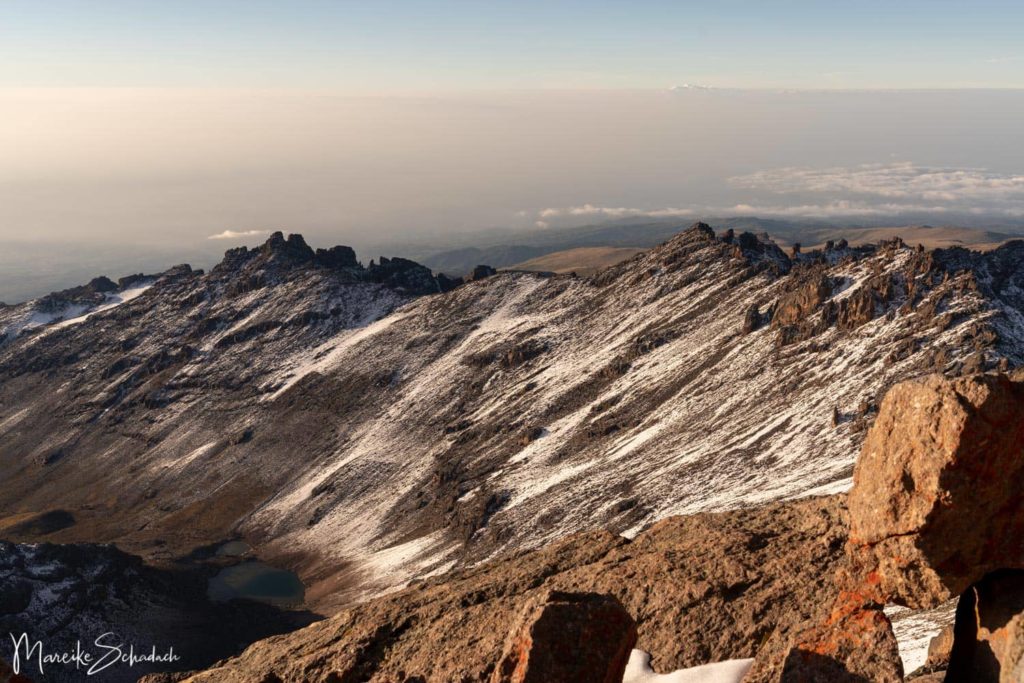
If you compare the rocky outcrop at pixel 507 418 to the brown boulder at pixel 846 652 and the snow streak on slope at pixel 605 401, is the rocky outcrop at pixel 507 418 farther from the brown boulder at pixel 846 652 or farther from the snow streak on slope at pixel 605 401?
the brown boulder at pixel 846 652

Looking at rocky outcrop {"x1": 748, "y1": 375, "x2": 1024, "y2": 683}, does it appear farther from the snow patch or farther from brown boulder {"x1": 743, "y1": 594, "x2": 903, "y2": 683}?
the snow patch

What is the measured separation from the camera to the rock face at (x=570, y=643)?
19.5 m

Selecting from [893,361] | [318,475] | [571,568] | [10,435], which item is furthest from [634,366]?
[10,435]

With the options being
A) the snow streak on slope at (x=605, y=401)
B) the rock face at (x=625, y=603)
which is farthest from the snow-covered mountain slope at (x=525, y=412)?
the rock face at (x=625, y=603)

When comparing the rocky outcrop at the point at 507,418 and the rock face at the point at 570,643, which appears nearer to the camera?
the rock face at the point at 570,643

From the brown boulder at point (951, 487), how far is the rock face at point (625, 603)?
23.8 feet

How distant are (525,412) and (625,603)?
371 feet

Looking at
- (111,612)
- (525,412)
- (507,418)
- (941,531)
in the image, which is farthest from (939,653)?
(507,418)

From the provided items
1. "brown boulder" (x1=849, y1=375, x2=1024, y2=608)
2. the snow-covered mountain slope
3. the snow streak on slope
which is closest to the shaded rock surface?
the snow-covered mountain slope

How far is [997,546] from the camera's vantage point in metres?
17.6

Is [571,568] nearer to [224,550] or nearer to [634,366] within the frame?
[634,366]

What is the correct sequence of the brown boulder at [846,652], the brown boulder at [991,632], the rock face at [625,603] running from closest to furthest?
the brown boulder at [991,632], the brown boulder at [846,652], the rock face at [625,603]

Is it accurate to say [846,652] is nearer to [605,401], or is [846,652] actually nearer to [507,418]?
[605,401]

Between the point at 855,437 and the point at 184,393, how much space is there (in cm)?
16259
